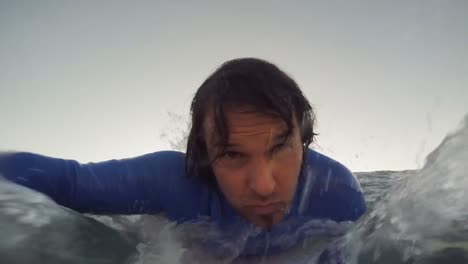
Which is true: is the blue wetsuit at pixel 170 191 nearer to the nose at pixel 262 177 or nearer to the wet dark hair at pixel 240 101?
the wet dark hair at pixel 240 101

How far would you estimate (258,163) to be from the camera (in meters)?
1.62

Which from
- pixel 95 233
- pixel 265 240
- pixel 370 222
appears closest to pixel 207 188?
pixel 265 240

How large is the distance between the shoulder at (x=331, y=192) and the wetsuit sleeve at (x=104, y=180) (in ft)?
1.76

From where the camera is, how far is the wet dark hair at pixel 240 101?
70.4 inches

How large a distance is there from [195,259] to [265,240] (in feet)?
1.07

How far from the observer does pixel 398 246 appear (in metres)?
1.05

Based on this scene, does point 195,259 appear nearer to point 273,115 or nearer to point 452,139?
point 273,115

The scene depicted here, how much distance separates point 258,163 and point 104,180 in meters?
0.64

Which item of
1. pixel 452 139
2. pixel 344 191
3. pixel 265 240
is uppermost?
pixel 452 139

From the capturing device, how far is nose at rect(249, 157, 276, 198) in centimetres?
161

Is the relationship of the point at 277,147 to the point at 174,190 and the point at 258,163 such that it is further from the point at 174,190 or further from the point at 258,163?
the point at 174,190

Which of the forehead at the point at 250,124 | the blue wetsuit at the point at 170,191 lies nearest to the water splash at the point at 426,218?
the forehead at the point at 250,124

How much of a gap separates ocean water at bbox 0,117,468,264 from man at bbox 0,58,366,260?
8.3 inches

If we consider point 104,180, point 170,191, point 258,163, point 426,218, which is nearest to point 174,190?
point 170,191
